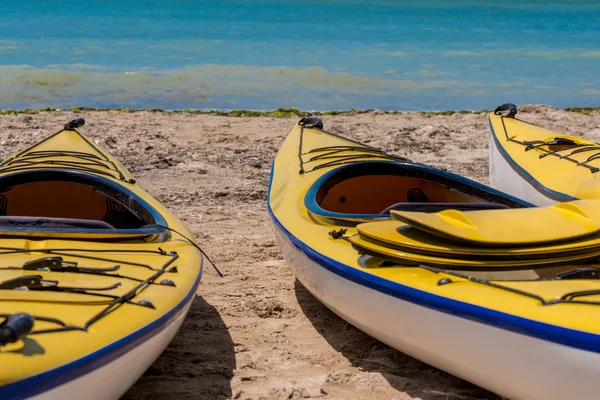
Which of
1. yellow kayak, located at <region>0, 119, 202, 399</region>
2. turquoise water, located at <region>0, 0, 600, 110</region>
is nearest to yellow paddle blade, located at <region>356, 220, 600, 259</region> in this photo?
yellow kayak, located at <region>0, 119, 202, 399</region>

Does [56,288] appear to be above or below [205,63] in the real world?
below

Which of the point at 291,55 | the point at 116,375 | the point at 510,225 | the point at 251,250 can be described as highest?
the point at 291,55

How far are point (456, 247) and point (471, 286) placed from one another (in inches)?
9.7

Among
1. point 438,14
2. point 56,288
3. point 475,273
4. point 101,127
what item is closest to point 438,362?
point 475,273

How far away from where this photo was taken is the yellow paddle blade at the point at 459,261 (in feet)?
10.1

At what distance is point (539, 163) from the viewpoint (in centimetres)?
558

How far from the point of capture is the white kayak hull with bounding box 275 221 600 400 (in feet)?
8.30

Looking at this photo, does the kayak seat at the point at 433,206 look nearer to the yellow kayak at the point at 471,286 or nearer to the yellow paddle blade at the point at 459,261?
the yellow kayak at the point at 471,286

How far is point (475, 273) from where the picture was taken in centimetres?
307

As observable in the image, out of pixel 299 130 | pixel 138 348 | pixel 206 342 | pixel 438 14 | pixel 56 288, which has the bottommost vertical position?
pixel 206 342

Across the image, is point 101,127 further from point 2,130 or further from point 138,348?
point 138,348

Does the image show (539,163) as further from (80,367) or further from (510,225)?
(80,367)

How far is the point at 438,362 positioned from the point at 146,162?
5032mm

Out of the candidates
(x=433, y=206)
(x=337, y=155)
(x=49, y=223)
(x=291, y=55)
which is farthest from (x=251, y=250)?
(x=291, y=55)
